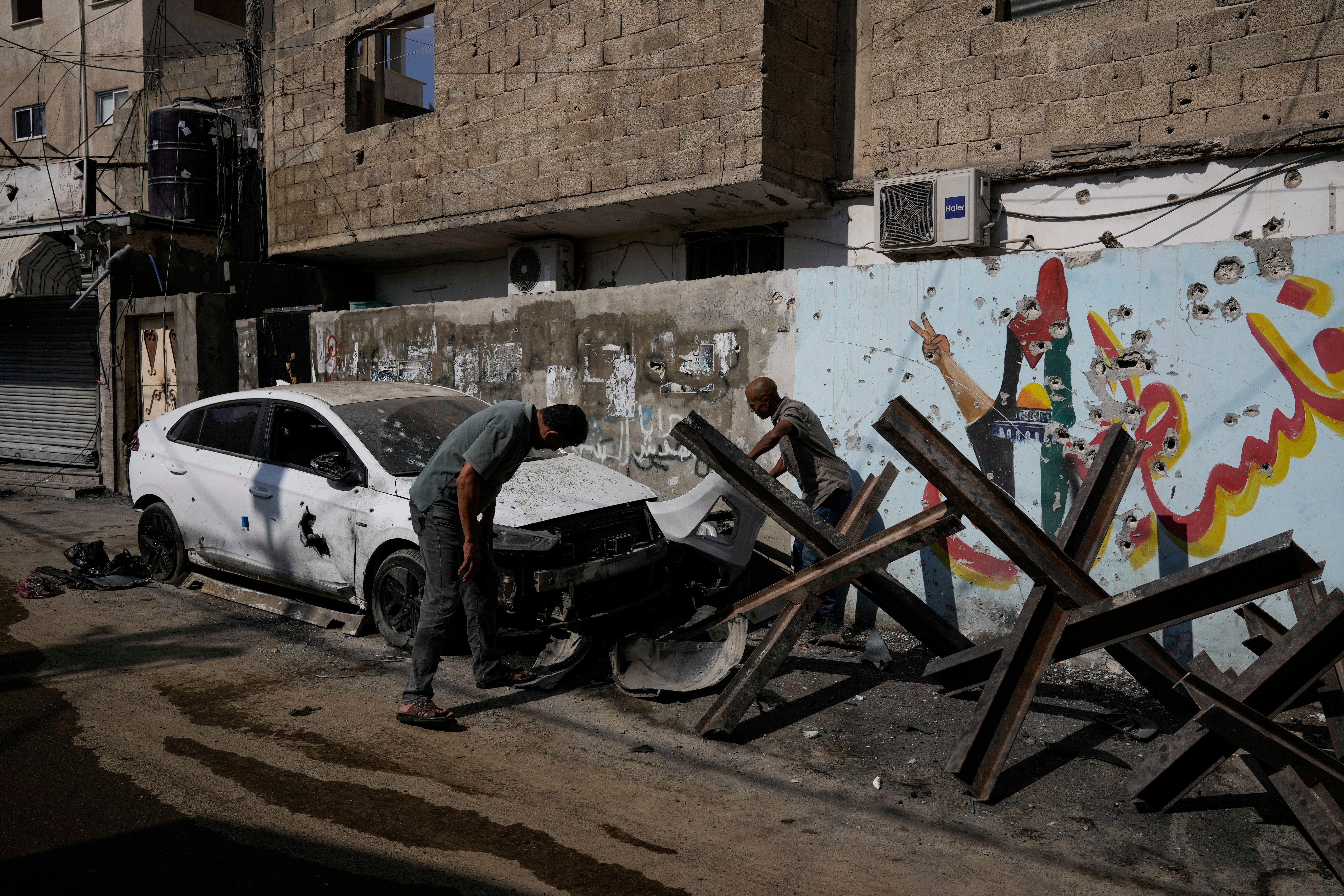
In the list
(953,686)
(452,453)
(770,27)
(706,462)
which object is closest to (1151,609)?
(953,686)

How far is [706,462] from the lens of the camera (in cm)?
461

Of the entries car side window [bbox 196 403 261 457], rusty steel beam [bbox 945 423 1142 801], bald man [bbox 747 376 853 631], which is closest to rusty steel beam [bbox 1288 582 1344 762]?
rusty steel beam [bbox 945 423 1142 801]

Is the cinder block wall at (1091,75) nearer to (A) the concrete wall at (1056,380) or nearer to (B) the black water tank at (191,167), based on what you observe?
(A) the concrete wall at (1056,380)

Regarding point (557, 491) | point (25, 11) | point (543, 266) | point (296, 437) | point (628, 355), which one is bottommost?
point (557, 491)

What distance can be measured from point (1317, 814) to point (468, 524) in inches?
144

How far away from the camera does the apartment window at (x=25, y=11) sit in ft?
85.9

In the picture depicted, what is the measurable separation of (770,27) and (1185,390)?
519 cm

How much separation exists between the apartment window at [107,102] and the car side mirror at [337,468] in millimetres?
23922

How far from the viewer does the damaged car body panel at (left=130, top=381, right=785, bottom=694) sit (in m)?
5.26

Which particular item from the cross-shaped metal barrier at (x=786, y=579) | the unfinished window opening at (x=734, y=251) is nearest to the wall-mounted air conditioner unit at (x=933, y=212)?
the unfinished window opening at (x=734, y=251)

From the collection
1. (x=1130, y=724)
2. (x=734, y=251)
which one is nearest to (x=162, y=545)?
(x=734, y=251)

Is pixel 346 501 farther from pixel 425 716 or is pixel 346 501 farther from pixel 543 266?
pixel 543 266

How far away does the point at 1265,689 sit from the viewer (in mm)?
3512

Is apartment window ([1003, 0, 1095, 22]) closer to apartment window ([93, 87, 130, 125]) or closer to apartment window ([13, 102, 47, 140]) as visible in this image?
apartment window ([93, 87, 130, 125])
